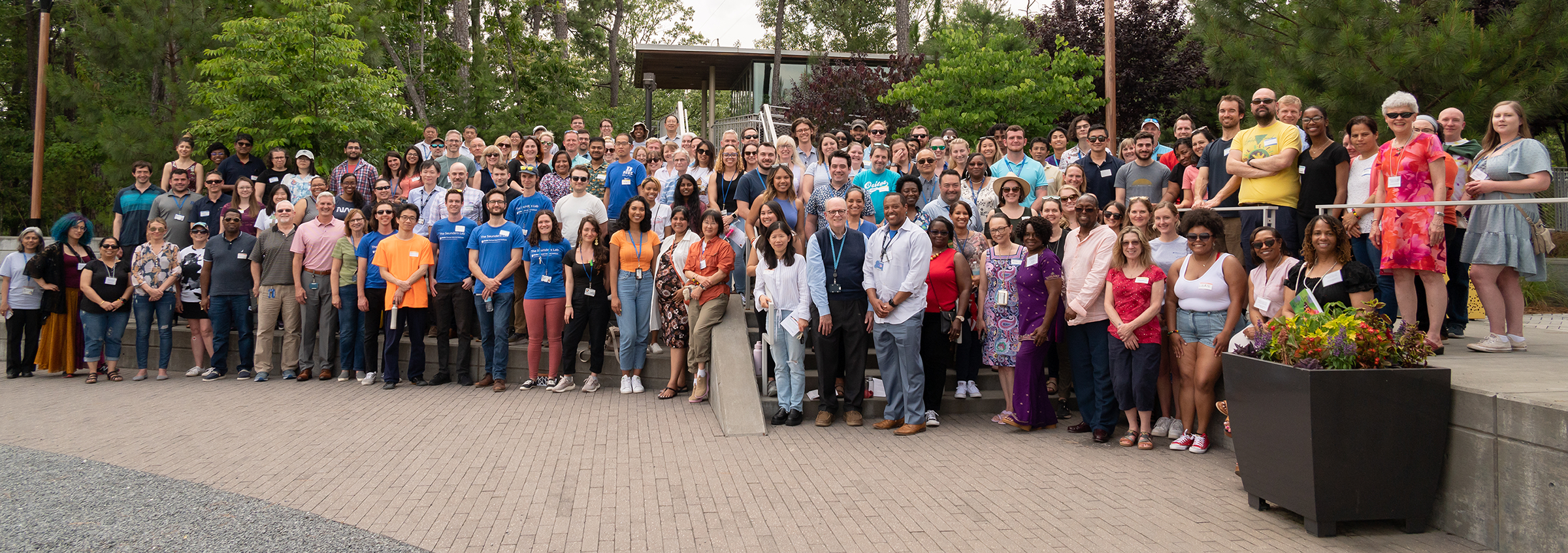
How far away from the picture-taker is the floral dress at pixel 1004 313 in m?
7.38

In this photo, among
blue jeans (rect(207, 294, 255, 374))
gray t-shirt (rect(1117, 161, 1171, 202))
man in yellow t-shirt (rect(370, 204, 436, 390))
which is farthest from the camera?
blue jeans (rect(207, 294, 255, 374))

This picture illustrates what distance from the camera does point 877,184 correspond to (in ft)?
29.7

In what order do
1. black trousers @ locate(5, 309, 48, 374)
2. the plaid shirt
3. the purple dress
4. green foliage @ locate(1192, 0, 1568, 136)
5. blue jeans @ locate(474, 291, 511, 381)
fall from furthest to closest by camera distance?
the plaid shirt, green foliage @ locate(1192, 0, 1568, 136), black trousers @ locate(5, 309, 48, 374), blue jeans @ locate(474, 291, 511, 381), the purple dress

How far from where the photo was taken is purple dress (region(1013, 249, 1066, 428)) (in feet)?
23.2

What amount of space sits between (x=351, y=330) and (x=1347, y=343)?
9.31 meters

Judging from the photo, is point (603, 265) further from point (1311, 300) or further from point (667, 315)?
point (1311, 300)

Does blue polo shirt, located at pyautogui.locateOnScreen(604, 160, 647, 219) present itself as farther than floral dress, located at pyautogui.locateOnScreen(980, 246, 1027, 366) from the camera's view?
Yes

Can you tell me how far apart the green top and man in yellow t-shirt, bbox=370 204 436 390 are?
0.38 m

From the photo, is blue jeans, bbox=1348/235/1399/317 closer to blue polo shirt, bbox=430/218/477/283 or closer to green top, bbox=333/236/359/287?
blue polo shirt, bbox=430/218/477/283

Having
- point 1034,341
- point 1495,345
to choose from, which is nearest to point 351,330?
point 1034,341

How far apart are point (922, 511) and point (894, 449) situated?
1.65 metres

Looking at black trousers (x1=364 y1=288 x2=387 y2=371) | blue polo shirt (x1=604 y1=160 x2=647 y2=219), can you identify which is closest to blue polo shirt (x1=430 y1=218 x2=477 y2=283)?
black trousers (x1=364 y1=288 x2=387 y2=371)

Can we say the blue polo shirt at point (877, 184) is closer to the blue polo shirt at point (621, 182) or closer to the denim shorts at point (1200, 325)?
the blue polo shirt at point (621, 182)

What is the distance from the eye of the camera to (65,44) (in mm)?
23109
